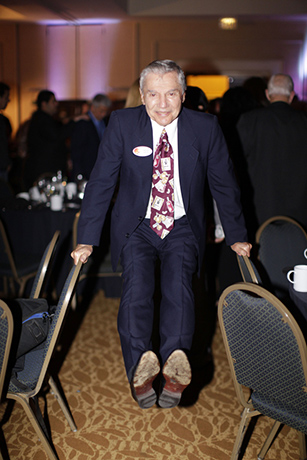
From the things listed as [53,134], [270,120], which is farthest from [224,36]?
[270,120]

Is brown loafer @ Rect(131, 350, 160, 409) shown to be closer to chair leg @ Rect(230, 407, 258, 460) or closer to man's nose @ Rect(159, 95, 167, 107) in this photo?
chair leg @ Rect(230, 407, 258, 460)

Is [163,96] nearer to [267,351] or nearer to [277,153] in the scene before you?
Answer: [267,351]

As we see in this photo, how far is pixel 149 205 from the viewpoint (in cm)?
234

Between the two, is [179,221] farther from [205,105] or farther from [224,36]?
[224,36]

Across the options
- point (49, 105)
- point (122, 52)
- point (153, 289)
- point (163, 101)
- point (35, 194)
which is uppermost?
point (122, 52)

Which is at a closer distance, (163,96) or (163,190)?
(163,96)

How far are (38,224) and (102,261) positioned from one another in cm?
63

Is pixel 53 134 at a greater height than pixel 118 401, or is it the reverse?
pixel 53 134

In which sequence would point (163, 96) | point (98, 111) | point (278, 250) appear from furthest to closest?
point (98, 111)
point (278, 250)
point (163, 96)

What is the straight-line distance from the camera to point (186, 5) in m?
7.87

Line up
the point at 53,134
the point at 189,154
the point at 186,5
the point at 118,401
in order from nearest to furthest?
1. the point at 189,154
2. the point at 118,401
3. the point at 53,134
4. the point at 186,5

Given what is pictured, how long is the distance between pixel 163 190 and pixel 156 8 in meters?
6.76

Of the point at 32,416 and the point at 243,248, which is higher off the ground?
the point at 243,248

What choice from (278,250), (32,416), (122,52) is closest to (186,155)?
(278,250)
